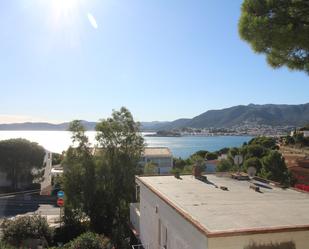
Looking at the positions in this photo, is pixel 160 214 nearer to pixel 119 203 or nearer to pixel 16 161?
pixel 119 203

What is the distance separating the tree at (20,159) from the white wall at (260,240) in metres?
48.8

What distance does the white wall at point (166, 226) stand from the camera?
9.59 metres

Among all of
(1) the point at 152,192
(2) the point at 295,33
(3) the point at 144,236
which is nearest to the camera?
(2) the point at 295,33

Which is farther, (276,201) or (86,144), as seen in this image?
(86,144)

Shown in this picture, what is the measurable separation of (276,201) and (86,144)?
17.9 meters

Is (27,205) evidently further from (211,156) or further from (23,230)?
(211,156)

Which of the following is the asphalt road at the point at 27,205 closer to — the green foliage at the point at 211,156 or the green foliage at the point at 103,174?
the green foliage at the point at 103,174

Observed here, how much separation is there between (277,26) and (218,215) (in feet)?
18.4

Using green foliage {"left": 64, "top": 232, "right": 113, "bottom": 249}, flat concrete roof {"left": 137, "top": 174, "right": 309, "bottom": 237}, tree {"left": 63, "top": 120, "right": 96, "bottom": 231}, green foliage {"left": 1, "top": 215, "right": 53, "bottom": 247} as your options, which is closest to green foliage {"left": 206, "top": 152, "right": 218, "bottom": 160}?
tree {"left": 63, "top": 120, "right": 96, "bottom": 231}

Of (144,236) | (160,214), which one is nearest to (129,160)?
(144,236)

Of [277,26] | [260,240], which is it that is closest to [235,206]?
[260,240]

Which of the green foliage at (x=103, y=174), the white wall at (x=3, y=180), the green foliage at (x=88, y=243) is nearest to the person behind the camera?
the green foliage at (x=88, y=243)

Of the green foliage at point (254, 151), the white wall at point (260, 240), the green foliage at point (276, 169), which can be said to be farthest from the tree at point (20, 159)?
the white wall at point (260, 240)

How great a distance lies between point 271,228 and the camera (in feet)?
29.3
